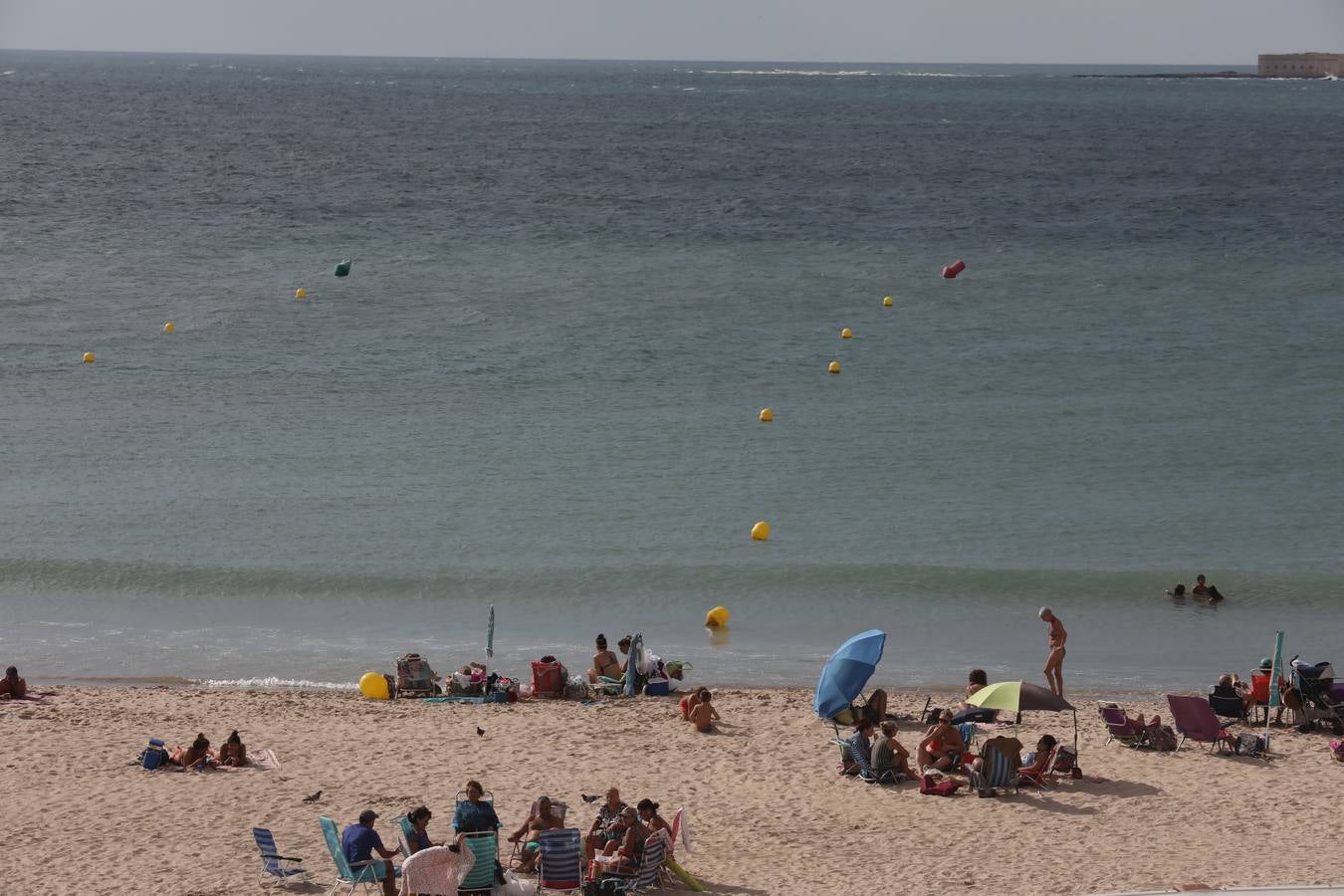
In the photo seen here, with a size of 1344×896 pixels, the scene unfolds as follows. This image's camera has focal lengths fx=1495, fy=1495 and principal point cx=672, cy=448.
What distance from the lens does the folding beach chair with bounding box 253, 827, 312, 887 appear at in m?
10.3

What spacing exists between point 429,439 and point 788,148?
59.0 m

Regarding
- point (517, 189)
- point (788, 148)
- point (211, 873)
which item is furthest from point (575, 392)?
point (788, 148)

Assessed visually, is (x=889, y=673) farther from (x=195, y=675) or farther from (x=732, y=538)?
(x=195, y=675)

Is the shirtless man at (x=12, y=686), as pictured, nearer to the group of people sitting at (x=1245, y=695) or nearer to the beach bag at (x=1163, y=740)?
the beach bag at (x=1163, y=740)

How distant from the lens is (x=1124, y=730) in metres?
13.1

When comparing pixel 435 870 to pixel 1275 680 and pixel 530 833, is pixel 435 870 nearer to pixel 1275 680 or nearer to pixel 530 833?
pixel 530 833

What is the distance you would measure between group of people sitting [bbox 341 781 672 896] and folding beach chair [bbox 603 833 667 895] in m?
0.04

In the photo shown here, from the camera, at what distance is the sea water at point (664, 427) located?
1867 cm

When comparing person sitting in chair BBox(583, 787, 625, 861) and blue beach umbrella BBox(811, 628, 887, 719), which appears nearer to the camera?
person sitting in chair BBox(583, 787, 625, 861)

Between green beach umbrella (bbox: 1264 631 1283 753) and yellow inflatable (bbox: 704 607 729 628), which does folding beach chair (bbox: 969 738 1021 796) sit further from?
yellow inflatable (bbox: 704 607 729 628)

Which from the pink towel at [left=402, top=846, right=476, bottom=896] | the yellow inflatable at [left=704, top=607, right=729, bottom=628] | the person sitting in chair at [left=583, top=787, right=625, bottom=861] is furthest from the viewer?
the yellow inflatable at [left=704, top=607, right=729, bottom=628]

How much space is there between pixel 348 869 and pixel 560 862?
4.64ft

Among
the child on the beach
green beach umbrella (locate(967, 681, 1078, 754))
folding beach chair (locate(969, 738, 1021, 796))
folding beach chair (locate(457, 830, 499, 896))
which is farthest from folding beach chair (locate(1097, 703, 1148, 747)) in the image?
folding beach chair (locate(457, 830, 499, 896))

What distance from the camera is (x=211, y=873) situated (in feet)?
34.4
